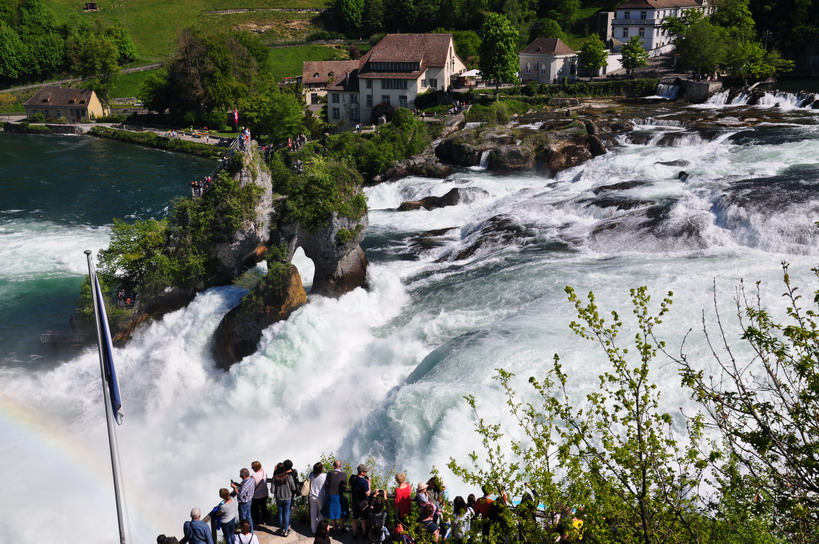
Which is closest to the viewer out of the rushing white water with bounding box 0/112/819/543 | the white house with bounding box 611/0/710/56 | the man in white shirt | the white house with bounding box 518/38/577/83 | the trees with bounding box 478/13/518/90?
the man in white shirt

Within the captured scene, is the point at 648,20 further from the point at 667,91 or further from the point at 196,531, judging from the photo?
the point at 196,531

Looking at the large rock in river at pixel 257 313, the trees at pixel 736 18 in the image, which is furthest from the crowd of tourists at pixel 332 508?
the trees at pixel 736 18

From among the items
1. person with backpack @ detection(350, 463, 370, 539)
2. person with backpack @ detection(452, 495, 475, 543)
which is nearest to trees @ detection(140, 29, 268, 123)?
person with backpack @ detection(350, 463, 370, 539)

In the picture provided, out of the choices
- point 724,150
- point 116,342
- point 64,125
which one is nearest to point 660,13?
point 724,150

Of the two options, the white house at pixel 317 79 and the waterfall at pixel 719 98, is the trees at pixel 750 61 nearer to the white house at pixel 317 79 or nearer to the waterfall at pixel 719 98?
the waterfall at pixel 719 98

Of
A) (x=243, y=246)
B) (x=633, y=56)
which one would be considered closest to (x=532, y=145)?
(x=243, y=246)

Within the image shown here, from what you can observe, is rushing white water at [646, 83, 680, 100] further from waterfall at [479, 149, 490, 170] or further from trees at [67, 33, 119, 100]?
trees at [67, 33, 119, 100]

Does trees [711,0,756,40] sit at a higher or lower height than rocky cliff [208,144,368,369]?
higher
